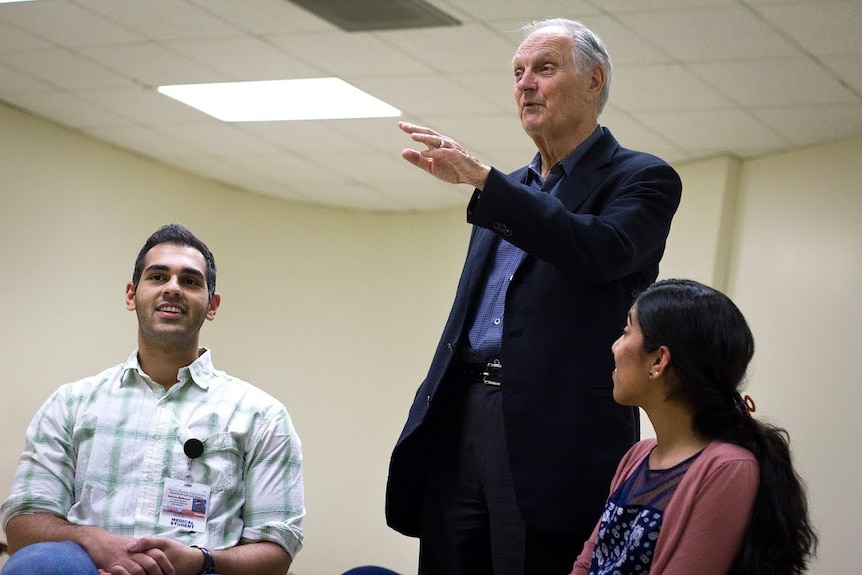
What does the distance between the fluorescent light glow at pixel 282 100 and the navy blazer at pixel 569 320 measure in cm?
414

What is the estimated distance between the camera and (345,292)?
9.24 m

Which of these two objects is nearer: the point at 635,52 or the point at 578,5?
the point at 578,5

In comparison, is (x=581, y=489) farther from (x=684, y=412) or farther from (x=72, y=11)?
(x=72, y=11)

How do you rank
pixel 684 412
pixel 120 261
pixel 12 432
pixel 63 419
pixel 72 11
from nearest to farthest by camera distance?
pixel 684 412, pixel 63 419, pixel 72 11, pixel 12 432, pixel 120 261

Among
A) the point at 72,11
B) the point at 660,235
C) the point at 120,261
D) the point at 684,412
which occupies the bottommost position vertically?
the point at 684,412

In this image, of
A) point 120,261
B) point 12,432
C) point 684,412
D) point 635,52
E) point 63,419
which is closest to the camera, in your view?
point 684,412

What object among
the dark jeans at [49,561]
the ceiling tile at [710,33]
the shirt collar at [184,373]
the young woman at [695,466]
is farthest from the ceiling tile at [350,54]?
the young woman at [695,466]

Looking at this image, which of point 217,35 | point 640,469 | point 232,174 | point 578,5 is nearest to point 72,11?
point 217,35

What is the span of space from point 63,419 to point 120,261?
574cm

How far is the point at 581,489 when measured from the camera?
2105 mm

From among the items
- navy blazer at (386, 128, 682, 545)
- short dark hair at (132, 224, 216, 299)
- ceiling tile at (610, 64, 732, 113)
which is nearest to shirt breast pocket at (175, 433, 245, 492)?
short dark hair at (132, 224, 216, 299)

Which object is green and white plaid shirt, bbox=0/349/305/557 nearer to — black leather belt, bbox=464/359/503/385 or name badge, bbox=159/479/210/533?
name badge, bbox=159/479/210/533

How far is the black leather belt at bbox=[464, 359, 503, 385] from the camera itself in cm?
218

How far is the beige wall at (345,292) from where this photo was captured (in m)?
6.11
